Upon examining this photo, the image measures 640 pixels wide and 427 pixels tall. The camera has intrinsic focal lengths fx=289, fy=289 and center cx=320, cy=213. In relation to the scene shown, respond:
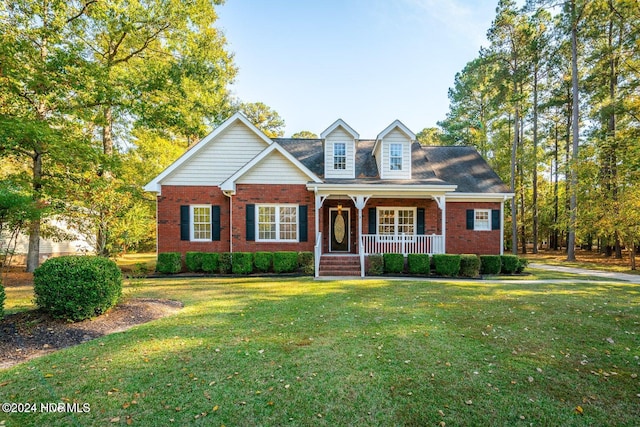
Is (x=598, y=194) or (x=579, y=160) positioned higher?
(x=579, y=160)

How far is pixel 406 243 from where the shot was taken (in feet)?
42.1

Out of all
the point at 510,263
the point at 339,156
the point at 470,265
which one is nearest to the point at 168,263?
the point at 339,156

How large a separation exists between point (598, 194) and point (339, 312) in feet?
56.2

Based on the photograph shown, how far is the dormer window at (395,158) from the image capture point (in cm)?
1407

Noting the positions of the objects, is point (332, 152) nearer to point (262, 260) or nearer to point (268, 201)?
point (268, 201)

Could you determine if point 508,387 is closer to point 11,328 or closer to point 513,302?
point 513,302

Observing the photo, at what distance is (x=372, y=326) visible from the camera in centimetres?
540

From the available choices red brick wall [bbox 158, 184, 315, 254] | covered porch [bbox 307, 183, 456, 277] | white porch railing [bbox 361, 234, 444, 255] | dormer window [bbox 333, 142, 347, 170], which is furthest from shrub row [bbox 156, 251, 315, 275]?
dormer window [bbox 333, 142, 347, 170]

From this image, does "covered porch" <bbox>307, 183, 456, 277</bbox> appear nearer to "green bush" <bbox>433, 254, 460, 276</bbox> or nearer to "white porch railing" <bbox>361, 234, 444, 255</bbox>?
"white porch railing" <bbox>361, 234, 444, 255</bbox>

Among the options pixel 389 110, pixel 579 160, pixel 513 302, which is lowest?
pixel 513 302

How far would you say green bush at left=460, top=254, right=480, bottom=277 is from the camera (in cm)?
1152

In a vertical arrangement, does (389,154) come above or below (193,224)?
above

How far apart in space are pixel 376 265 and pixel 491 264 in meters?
4.93

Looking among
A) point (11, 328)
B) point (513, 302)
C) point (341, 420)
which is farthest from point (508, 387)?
point (11, 328)
